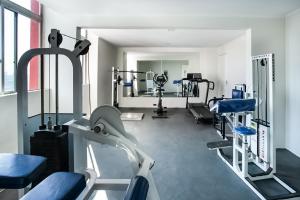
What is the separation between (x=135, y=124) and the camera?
5.95 meters

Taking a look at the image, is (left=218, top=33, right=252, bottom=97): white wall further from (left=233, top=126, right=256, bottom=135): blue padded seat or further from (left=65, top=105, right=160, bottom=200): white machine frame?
(left=65, top=105, right=160, bottom=200): white machine frame

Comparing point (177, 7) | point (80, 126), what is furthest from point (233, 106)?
point (80, 126)

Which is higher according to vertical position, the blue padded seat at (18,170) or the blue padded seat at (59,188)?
the blue padded seat at (18,170)

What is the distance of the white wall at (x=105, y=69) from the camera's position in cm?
662

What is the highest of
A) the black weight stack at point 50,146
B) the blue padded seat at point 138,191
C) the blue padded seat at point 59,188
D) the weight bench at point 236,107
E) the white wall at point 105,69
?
the white wall at point 105,69

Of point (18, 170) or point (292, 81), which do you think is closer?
point (18, 170)

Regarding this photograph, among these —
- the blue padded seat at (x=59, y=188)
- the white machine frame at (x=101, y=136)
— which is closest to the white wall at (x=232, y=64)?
the white machine frame at (x=101, y=136)

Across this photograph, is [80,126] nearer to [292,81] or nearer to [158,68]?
[292,81]

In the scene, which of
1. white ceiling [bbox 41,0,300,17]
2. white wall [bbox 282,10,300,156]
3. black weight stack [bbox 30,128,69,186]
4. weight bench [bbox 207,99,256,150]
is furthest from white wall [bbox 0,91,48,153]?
white wall [bbox 282,10,300,156]

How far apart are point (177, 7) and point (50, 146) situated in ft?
8.43

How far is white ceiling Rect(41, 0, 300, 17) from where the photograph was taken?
10.3 feet

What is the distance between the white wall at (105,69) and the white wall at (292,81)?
4.63 meters

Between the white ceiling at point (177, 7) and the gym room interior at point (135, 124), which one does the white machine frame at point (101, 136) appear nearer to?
the gym room interior at point (135, 124)

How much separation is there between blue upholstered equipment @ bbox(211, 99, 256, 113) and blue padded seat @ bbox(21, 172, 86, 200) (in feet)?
6.00
